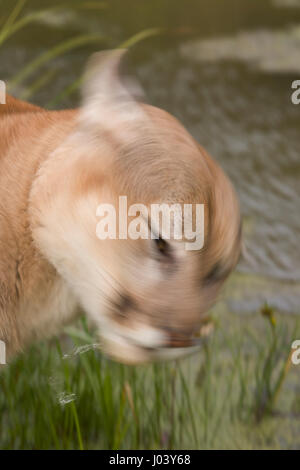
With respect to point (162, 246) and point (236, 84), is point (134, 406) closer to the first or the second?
point (162, 246)

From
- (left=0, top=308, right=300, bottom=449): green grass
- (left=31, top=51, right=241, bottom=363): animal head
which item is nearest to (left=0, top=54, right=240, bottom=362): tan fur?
(left=31, top=51, right=241, bottom=363): animal head

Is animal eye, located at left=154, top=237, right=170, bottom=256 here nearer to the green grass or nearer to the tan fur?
the tan fur

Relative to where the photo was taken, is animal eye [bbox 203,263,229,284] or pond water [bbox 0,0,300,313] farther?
pond water [bbox 0,0,300,313]

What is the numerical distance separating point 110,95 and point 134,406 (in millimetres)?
781

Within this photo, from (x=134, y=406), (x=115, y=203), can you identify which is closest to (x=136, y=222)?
(x=115, y=203)

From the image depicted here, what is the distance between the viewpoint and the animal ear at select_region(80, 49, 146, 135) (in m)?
0.85

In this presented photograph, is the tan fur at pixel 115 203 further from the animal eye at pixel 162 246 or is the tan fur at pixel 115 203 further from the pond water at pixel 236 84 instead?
the pond water at pixel 236 84

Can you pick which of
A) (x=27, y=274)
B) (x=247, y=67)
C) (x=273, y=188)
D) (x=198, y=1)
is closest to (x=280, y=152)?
(x=273, y=188)

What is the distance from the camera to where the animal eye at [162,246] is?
0.79 meters

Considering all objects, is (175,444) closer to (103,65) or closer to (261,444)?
(261,444)

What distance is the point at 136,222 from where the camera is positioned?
2.62 feet

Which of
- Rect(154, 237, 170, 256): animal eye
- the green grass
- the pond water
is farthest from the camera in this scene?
the pond water

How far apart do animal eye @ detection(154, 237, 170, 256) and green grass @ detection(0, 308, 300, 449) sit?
0.51m

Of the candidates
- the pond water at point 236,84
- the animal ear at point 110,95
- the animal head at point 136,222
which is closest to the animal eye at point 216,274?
the animal head at point 136,222
